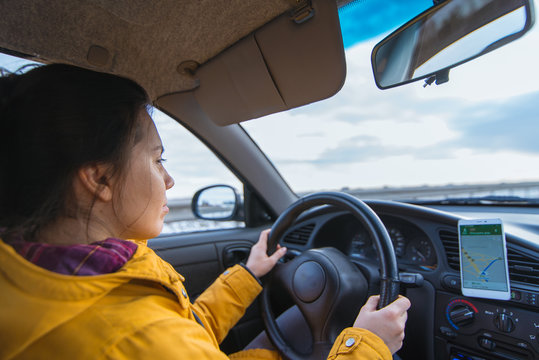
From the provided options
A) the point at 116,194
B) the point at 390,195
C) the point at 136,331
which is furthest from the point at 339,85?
the point at 390,195

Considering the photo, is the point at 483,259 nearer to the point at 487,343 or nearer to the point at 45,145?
the point at 487,343

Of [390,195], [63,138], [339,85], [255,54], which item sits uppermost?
[255,54]

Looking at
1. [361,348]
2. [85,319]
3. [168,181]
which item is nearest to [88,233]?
[85,319]

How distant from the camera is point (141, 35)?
161 cm

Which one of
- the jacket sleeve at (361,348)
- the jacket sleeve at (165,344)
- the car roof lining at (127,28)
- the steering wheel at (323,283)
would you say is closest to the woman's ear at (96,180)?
the jacket sleeve at (165,344)

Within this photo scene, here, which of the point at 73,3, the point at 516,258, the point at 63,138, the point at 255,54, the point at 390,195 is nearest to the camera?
the point at 63,138

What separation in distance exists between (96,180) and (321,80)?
1031 millimetres

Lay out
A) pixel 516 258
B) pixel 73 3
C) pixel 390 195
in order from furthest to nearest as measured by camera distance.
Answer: pixel 390 195, pixel 516 258, pixel 73 3

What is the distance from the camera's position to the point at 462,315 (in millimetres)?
1589

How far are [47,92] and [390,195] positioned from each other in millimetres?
10336

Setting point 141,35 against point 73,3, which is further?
point 141,35

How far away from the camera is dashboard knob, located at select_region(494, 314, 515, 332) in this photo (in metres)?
1.46

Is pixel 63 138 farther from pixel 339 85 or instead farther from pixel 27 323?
pixel 339 85

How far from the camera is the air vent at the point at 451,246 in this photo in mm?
1737
